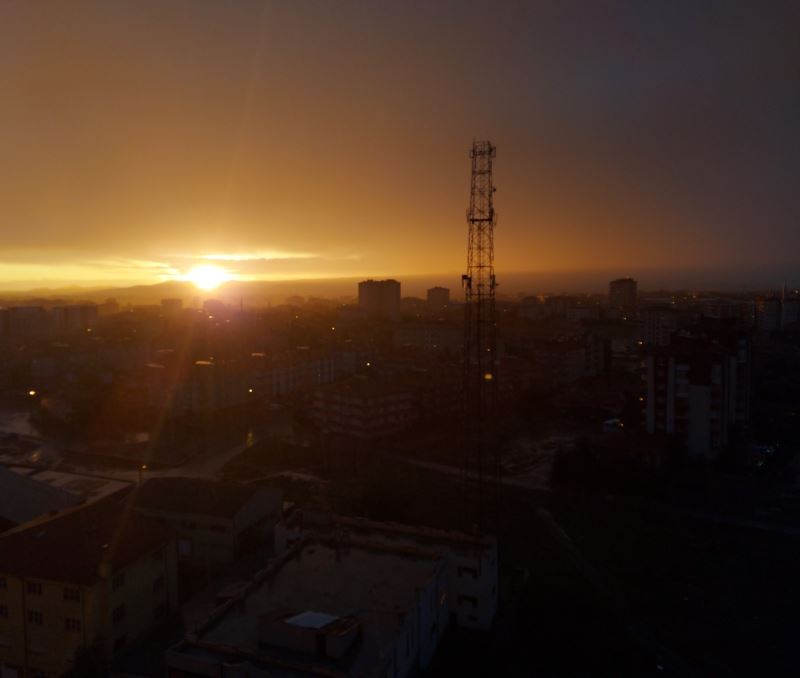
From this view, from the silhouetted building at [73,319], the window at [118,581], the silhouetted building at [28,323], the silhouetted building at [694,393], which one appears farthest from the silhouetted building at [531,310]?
the window at [118,581]

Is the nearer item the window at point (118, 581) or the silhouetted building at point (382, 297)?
the window at point (118, 581)

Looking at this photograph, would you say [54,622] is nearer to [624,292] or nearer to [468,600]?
[468,600]

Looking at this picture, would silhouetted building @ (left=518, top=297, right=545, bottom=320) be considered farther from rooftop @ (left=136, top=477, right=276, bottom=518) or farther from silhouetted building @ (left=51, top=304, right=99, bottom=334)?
rooftop @ (left=136, top=477, right=276, bottom=518)

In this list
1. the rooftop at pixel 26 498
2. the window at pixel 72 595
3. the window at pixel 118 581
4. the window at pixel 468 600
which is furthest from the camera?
the rooftop at pixel 26 498

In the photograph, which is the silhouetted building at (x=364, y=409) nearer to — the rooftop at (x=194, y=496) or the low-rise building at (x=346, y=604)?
the rooftop at (x=194, y=496)

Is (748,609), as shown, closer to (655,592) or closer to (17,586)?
(655,592)

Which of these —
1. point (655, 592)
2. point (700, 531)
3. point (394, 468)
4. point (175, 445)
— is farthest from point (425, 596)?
point (175, 445)
